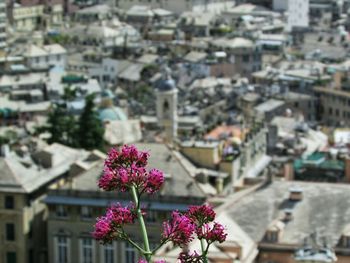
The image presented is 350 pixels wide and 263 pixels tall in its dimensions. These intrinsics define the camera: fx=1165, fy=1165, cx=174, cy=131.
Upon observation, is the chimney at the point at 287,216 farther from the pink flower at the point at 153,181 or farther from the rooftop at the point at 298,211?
the pink flower at the point at 153,181

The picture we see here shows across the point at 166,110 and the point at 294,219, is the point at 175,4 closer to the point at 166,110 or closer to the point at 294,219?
the point at 166,110

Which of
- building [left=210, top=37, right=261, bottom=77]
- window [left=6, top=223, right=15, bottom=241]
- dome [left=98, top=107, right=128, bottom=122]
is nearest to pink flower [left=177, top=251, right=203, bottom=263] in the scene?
window [left=6, top=223, right=15, bottom=241]

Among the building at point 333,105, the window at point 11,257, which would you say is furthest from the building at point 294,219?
the building at point 333,105

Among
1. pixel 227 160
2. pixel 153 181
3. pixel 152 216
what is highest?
pixel 153 181

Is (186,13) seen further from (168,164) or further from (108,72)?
(168,164)

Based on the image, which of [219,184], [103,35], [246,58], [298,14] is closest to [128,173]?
[219,184]

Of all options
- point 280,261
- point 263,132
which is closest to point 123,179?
point 280,261
